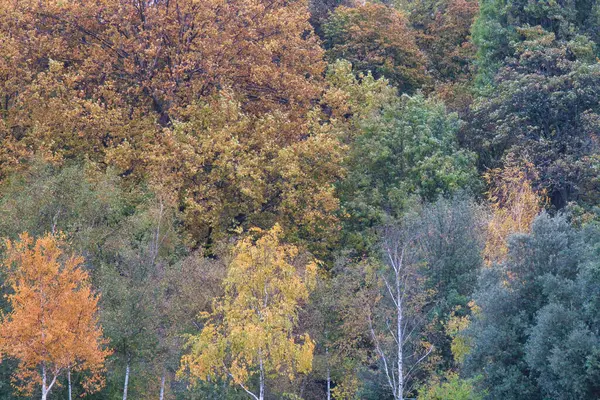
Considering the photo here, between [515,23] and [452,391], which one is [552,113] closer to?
[515,23]

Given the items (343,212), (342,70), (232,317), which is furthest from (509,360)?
(342,70)

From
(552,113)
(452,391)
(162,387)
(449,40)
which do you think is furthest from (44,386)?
(449,40)

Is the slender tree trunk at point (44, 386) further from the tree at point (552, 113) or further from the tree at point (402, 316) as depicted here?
the tree at point (552, 113)

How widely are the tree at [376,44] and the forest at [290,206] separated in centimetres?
17

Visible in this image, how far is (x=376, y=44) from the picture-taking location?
54938mm

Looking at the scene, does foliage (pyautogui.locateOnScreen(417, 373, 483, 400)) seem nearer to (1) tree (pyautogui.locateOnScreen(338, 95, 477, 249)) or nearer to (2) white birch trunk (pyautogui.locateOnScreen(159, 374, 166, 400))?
(2) white birch trunk (pyautogui.locateOnScreen(159, 374, 166, 400))

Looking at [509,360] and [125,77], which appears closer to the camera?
[509,360]

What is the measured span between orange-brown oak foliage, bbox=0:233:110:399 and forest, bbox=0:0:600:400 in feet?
0.31

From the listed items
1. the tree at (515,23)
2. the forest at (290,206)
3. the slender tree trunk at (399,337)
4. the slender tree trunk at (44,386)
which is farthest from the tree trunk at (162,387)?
the tree at (515,23)

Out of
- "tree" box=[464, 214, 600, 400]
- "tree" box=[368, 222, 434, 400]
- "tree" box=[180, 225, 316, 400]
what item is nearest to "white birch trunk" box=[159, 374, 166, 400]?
"tree" box=[180, 225, 316, 400]

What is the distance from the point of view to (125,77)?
4350 cm

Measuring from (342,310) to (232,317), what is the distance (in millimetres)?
6293

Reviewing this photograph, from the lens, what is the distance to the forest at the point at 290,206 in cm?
2841

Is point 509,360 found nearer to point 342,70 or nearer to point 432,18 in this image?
point 342,70
